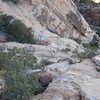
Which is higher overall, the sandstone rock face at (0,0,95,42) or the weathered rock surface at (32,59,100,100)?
the sandstone rock face at (0,0,95,42)

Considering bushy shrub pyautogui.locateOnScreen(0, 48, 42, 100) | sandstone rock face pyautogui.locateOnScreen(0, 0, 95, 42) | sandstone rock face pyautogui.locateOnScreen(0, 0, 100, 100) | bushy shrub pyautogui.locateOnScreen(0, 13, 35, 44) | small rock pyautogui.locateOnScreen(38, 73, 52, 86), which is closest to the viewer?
bushy shrub pyautogui.locateOnScreen(0, 48, 42, 100)

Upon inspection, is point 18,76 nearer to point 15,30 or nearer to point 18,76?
point 18,76

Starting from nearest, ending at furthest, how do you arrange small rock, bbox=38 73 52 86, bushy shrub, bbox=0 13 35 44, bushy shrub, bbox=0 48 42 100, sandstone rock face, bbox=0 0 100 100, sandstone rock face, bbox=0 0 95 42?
bushy shrub, bbox=0 48 42 100 < sandstone rock face, bbox=0 0 100 100 < small rock, bbox=38 73 52 86 < bushy shrub, bbox=0 13 35 44 < sandstone rock face, bbox=0 0 95 42

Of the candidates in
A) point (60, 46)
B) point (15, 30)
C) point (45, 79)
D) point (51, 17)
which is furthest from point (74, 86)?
point (51, 17)

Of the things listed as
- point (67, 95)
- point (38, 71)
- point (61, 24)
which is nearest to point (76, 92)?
point (67, 95)

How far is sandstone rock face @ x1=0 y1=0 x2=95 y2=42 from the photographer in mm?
17969

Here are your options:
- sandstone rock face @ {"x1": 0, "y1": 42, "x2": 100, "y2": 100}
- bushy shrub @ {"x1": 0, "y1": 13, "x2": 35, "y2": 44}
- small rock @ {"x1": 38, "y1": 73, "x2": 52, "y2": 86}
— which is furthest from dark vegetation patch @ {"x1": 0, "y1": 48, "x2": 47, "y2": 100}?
bushy shrub @ {"x1": 0, "y1": 13, "x2": 35, "y2": 44}

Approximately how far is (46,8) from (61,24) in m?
1.20

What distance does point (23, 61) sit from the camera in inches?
333

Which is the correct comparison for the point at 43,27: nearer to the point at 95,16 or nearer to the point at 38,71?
the point at 95,16

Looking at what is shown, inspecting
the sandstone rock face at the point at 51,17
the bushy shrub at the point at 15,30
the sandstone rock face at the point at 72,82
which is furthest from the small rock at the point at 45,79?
the sandstone rock face at the point at 51,17

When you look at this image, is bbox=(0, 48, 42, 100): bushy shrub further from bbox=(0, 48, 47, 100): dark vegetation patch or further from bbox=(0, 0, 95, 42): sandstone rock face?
bbox=(0, 0, 95, 42): sandstone rock face

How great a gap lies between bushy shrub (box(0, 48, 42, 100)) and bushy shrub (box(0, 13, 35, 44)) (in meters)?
6.19

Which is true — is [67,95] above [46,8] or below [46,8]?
below
